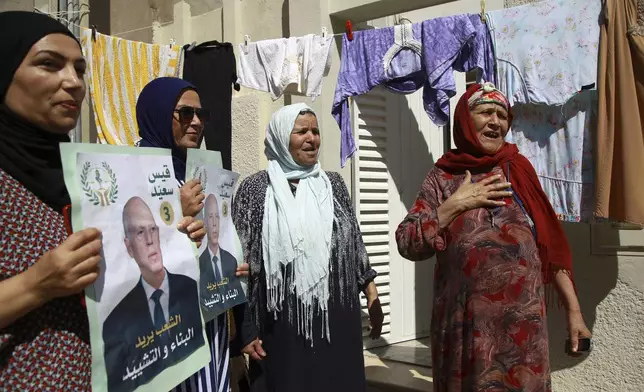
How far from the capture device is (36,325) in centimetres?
116

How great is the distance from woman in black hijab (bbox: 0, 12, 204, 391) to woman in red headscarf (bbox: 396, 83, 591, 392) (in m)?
1.44

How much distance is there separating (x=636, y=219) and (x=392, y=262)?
2.28 m

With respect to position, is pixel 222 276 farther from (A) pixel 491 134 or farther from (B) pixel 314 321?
(A) pixel 491 134

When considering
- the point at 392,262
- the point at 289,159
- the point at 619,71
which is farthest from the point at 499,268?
the point at 392,262

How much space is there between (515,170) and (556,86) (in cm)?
86

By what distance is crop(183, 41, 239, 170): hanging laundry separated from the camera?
4.20 metres

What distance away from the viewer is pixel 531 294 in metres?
2.23

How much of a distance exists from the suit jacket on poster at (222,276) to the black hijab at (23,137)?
551 mm

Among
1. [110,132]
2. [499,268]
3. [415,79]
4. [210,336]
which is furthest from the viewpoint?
[110,132]

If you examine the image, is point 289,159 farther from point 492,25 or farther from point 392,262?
point 392,262

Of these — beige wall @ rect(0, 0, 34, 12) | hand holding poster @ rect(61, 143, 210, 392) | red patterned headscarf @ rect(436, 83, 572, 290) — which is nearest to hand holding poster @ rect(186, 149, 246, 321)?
hand holding poster @ rect(61, 143, 210, 392)

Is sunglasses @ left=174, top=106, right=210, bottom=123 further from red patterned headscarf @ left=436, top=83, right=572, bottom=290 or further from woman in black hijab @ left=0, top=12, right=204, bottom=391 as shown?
red patterned headscarf @ left=436, top=83, right=572, bottom=290

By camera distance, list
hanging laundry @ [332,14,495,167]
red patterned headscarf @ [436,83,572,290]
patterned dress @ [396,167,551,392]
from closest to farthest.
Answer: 1. patterned dress @ [396,167,551,392]
2. red patterned headscarf @ [436,83,572,290]
3. hanging laundry @ [332,14,495,167]

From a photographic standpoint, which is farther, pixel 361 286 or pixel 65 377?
pixel 361 286
